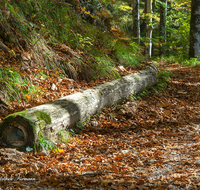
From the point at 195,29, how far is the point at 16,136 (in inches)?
368

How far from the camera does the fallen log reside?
2549 mm

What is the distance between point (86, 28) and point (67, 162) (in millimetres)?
4929

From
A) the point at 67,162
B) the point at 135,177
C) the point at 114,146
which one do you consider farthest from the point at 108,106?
the point at 135,177

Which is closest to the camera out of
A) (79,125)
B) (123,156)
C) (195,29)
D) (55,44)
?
(123,156)

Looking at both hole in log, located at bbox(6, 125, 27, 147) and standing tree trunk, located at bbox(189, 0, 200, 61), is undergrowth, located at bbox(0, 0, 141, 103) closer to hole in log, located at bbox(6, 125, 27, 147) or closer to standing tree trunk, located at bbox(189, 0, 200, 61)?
hole in log, located at bbox(6, 125, 27, 147)

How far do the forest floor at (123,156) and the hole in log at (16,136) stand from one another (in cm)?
17

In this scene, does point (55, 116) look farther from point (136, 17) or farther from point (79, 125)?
point (136, 17)

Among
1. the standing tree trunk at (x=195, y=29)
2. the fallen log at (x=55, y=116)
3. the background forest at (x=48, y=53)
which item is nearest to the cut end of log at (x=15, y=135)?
the fallen log at (x=55, y=116)

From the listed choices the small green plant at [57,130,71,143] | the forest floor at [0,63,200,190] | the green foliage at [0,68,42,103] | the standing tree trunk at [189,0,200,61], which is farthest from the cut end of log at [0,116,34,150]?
the standing tree trunk at [189,0,200,61]

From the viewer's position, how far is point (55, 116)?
2.91 m

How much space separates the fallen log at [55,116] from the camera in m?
2.55

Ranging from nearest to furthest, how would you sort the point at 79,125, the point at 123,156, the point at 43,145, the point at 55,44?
the point at 43,145
the point at 123,156
the point at 79,125
the point at 55,44

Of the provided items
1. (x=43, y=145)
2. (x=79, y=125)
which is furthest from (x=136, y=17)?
(x=43, y=145)

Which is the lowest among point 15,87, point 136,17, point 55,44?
point 15,87
